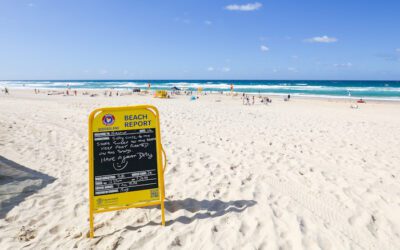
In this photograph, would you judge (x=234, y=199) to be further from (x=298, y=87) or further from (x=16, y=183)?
(x=298, y=87)

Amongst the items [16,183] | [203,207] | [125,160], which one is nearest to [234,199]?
[203,207]

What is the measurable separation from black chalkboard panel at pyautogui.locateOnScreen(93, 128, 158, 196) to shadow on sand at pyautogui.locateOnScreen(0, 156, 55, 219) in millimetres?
1655

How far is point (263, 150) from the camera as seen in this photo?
23.2 ft

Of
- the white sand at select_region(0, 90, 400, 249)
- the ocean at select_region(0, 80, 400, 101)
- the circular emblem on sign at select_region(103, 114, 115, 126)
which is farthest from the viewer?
the ocean at select_region(0, 80, 400, 101)

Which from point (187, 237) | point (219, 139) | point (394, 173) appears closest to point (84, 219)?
point (187, 237)

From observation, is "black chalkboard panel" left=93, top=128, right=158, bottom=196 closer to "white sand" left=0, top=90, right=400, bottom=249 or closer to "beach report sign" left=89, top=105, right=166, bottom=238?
"beach report sign" left=89, top=105, right=166, bottom=238

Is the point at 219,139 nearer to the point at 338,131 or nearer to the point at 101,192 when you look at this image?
the point at 338,131

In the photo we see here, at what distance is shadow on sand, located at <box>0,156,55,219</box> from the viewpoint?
13.2ft

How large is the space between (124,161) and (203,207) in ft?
4.46

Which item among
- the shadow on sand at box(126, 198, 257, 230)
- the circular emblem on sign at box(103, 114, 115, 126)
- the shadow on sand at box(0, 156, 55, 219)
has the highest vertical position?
the circular emblem on sign at box(103, 114, 115, 126)

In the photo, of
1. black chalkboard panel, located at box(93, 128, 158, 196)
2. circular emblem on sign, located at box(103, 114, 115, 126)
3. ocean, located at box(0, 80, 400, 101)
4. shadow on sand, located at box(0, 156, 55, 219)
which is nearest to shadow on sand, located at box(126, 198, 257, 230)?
black chalkboard panel, located at box(93, 128, 158, 196)

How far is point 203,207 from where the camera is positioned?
12.9 ft

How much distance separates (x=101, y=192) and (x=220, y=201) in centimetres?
176

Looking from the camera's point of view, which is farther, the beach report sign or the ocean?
the ocean
